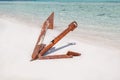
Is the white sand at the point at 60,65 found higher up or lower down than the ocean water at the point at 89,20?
lower down

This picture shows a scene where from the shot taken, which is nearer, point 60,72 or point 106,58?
point 60,72

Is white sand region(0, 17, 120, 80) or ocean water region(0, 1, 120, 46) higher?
ocean water region(0, 1, 120, 46)

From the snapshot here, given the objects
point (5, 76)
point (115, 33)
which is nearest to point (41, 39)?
point (5, 76)

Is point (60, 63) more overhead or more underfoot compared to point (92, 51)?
more underfoot

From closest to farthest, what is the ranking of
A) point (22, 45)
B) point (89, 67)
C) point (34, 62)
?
point (89, 67) → point (34, 62) → point (22, 45)

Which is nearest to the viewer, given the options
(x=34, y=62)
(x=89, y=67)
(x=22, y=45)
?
(x=89, y=67)

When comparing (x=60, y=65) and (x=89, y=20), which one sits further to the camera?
(x=89, y=20)

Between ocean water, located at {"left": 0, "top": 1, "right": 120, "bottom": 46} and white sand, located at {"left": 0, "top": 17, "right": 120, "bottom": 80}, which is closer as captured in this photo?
white sand, located at {"left": 0, "top": 17, "right": 120, "bottom": 80}

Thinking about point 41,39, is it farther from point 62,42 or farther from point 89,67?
point 89,67

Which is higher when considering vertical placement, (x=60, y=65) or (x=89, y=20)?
(x=89, y=20)

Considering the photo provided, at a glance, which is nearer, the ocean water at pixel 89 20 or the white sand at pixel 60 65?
the white sand at pixel 60 65

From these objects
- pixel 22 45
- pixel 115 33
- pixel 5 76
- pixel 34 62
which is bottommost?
pixel 5 76

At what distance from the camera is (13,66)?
5.94m

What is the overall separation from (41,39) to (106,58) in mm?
2199
